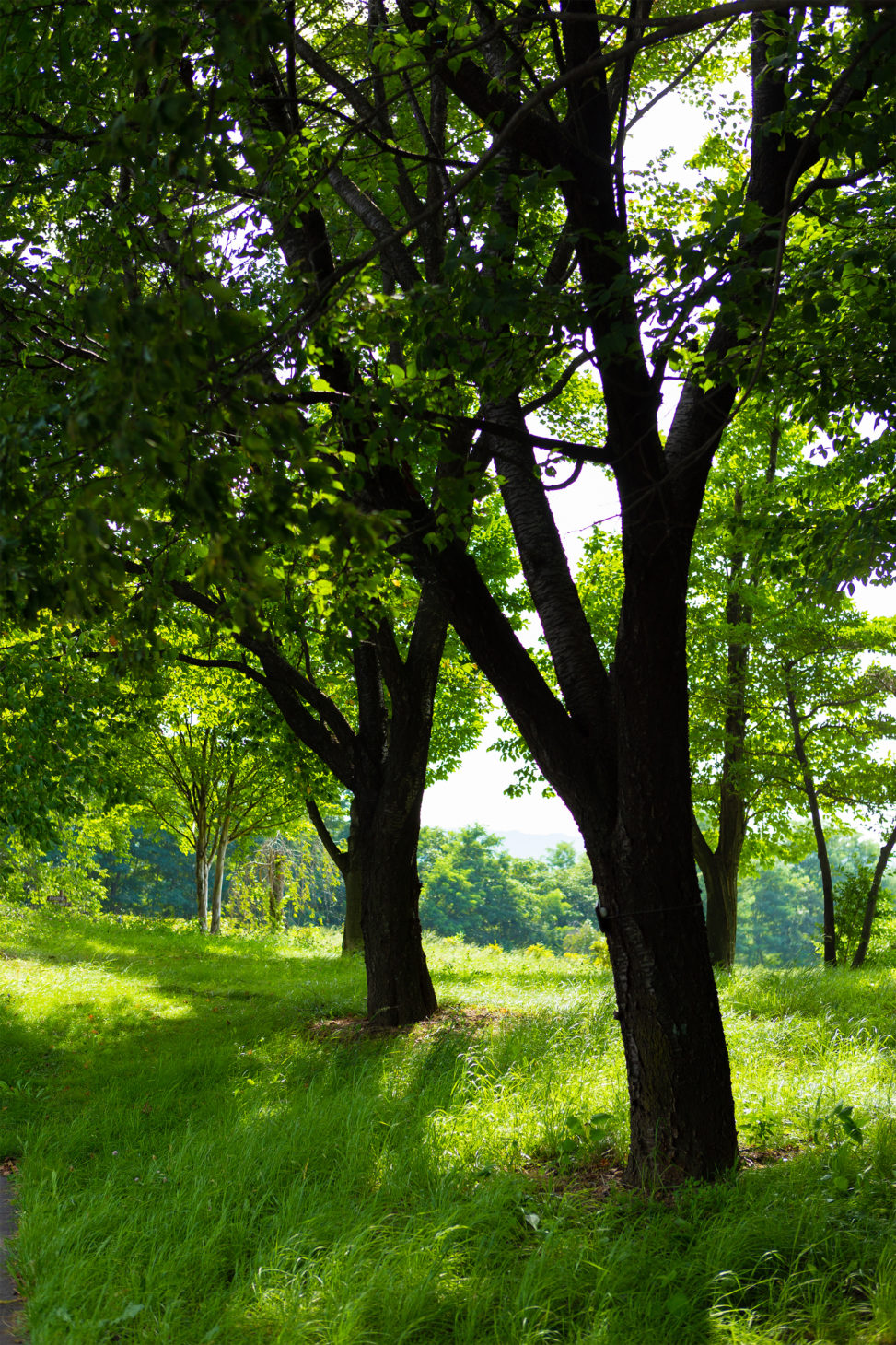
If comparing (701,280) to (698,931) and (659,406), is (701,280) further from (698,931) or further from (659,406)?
(698,931)

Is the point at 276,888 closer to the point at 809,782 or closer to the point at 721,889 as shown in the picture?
the point at 721,889

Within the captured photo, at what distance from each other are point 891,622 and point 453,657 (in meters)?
6.69

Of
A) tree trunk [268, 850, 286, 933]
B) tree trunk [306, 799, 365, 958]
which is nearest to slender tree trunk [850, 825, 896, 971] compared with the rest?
tree trunk [306, 799, 365, 958]

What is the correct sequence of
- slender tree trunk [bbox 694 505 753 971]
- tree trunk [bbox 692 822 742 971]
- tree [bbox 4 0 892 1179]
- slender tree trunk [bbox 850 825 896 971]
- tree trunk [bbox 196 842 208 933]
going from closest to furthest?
tree [bbox 4 0 892 1179] → slender tree trunk [bbox 850 825 896 971] → slender tree trunk [bbox 694 505 753 971] → tree trunk [bbox 692 822 742 971] → tree trunk [bbox 196 842 208 933]

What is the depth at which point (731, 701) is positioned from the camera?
14.5 m

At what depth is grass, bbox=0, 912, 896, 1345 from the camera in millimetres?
3365

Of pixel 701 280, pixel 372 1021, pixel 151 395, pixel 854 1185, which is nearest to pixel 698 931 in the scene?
pixel 854 1185

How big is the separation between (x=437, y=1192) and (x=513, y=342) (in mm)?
3916

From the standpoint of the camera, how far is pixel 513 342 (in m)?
3.91

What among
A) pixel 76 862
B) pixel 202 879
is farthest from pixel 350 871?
pixel 76 862

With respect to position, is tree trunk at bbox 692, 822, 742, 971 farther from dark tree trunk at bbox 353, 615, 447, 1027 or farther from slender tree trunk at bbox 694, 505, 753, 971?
dark tree trunk at bbox 353, 615, 447, 1027

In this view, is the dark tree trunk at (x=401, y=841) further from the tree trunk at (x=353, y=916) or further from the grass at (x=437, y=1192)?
the tree trunk at (x=353, y=916)

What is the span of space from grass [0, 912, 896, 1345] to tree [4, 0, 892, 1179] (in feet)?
2.20

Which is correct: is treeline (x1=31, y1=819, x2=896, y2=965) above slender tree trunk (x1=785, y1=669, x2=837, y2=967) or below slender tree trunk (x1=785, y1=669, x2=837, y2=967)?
below
